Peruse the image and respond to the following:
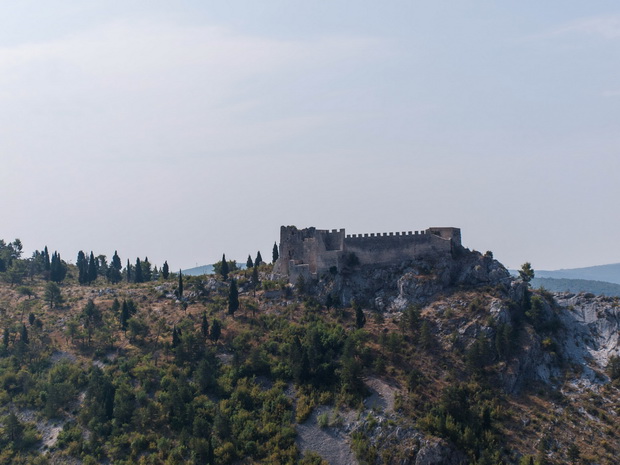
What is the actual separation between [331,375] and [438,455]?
16.1 meters

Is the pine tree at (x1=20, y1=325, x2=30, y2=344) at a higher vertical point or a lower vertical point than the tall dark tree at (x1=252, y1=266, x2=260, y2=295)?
lower

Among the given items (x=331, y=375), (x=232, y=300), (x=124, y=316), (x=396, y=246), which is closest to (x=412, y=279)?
(x=396, y=246)

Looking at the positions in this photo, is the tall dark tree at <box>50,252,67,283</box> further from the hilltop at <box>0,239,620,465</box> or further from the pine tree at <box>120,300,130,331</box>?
the pine tree at <box>120,300,130,331</box>

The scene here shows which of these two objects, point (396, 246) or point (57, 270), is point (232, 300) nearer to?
point (396, 246)

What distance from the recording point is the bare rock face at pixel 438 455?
65.1 meters

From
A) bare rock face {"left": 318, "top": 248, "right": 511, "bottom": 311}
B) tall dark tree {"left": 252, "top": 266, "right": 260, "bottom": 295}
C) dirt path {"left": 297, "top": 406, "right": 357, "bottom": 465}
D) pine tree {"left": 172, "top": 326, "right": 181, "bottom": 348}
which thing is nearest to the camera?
dirt path {"left": 297, "top": 406, "right": 357, "bottom": 465}

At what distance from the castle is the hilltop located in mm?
1610

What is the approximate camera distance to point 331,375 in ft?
252

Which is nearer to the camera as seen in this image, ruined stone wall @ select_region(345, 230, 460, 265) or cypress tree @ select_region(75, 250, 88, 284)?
ruined stone wall @ select_region(345, 230, 460, 265)

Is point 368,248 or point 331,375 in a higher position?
point 368,248

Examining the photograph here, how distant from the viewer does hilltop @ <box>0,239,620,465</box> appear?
2677 inches

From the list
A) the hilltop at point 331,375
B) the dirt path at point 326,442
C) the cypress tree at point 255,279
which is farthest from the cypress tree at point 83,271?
the dirt path at point 326,442

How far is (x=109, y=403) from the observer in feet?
251

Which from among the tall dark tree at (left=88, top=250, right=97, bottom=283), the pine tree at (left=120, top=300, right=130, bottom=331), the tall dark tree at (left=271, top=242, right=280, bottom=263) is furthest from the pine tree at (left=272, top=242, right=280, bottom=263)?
the tall dark tree at (left=88, top=250, right=97, bottom=283)
